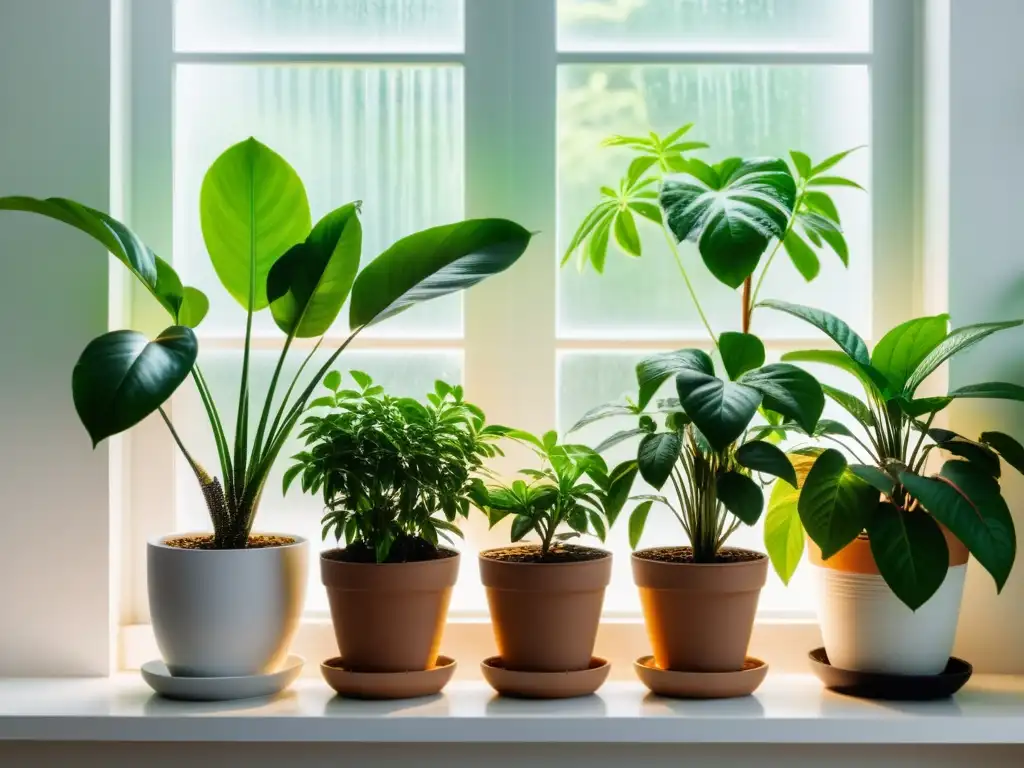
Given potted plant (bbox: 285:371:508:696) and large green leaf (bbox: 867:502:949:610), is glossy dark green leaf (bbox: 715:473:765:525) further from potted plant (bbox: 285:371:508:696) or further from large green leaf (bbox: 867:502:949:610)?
potted plant (bbox: 285:371:508:696)

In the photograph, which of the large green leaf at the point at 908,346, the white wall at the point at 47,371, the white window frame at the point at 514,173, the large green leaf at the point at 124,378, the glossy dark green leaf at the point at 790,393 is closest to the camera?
the large green leaf at the point at 124,378

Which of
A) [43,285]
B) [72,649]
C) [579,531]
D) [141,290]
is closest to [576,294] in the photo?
[579,531]

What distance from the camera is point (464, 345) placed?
5.85 feet

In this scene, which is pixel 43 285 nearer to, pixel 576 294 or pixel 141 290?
pixel 141 290

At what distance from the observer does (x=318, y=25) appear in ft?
5.87

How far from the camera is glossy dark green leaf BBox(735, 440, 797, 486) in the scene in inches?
54.7

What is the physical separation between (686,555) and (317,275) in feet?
2.31

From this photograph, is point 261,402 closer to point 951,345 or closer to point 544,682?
point 544,682

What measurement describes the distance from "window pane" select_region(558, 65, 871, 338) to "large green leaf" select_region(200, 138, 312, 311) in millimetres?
493

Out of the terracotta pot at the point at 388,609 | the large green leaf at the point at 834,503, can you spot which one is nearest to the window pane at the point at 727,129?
the large green leaf at the point at 834,503

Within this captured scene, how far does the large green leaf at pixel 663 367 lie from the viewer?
136 cm

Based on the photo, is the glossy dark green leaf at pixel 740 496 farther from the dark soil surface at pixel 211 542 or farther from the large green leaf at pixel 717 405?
the dark soil surface at pixel 211 542

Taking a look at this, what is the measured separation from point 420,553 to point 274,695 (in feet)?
0.99

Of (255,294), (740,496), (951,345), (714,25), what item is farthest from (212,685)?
(714,25)
